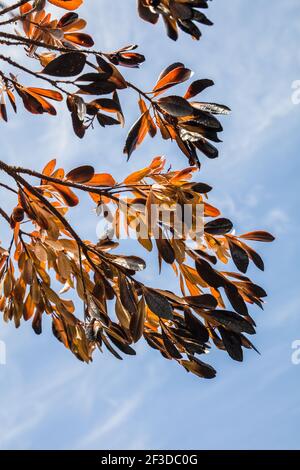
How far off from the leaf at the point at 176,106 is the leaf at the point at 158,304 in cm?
51

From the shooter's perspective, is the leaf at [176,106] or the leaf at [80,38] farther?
the leaf at [80,38]

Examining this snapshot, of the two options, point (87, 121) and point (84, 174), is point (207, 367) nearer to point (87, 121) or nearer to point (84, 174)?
point (84, 174)

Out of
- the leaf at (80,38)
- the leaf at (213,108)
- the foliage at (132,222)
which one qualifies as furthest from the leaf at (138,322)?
the leaf at (80,38)

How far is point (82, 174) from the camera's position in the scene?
5.65 ft

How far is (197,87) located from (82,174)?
17.0 inches

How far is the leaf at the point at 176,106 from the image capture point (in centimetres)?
161

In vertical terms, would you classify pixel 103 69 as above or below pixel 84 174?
above

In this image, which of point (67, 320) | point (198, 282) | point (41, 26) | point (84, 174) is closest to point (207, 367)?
point (198, 282)

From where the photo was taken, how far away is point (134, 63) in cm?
178

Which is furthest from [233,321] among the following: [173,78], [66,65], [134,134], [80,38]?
[80,38]

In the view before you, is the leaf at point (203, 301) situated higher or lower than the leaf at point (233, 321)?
higher

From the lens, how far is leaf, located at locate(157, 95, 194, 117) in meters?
1.61

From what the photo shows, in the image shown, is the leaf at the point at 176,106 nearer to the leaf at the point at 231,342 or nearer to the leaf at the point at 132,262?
the leaf at the point at 132,262

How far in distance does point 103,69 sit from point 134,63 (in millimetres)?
122
